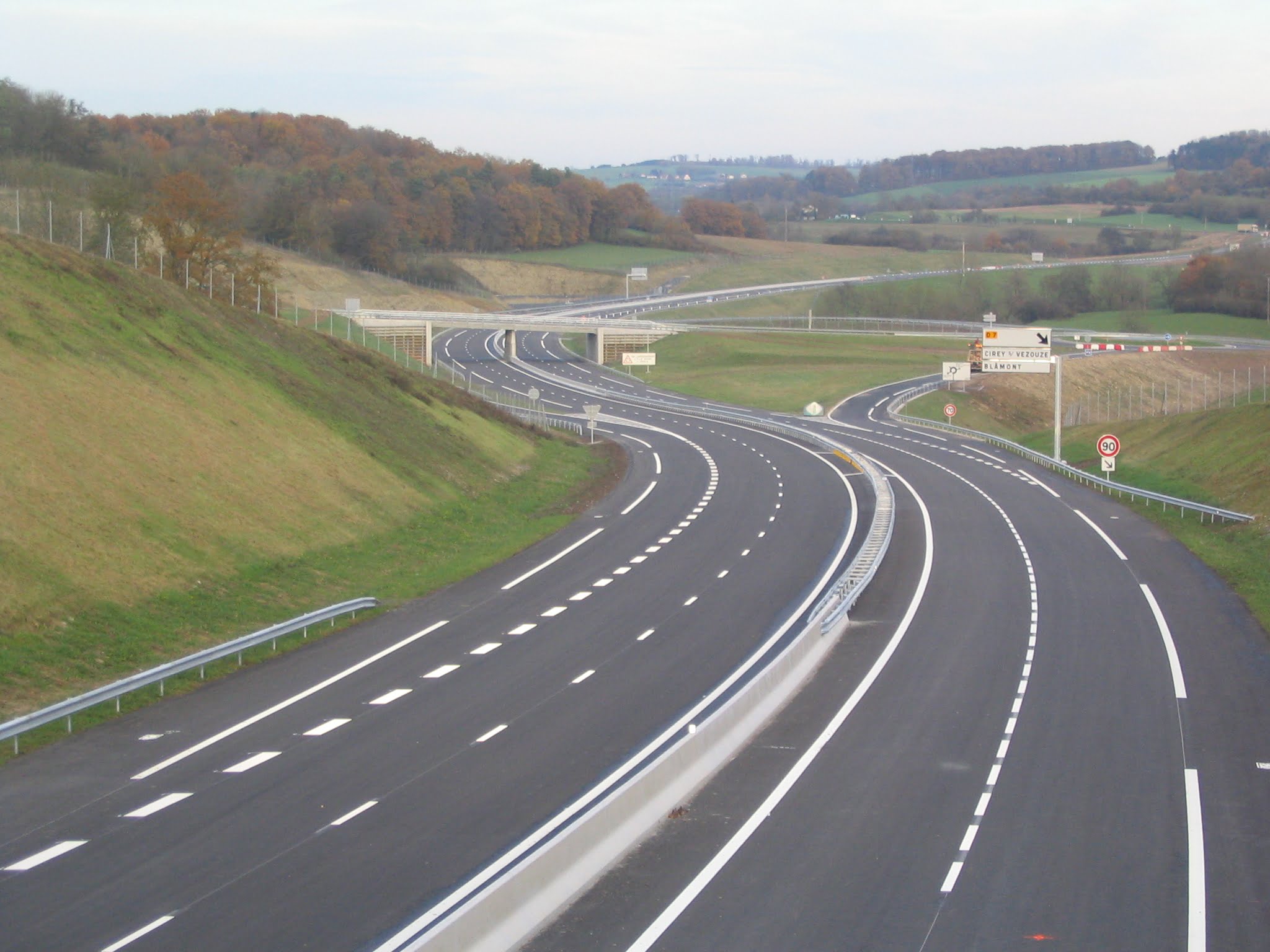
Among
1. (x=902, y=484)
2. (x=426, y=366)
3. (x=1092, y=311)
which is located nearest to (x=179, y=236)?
(x=426, y=366)

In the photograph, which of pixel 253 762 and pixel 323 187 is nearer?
pixel 253 762

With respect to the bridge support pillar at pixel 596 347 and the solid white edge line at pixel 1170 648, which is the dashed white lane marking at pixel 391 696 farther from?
the bridge support pillar at pixel 596 347

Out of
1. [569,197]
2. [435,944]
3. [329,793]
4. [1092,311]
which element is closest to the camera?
[435,944]

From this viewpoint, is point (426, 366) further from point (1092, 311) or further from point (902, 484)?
point (1092, 311)

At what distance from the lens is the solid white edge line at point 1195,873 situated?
39.7ft

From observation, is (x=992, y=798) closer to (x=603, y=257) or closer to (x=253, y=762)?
(x=253, y=762)

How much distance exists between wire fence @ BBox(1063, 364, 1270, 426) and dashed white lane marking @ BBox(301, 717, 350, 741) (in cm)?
7149

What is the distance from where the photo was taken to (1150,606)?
28.8 m

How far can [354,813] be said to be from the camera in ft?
50.1

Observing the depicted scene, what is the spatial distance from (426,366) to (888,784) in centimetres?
5631

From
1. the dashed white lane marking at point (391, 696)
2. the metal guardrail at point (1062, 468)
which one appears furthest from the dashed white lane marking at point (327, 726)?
the metal guardrail at point (1062, 468)

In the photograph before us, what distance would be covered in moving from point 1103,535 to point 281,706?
26350 mm

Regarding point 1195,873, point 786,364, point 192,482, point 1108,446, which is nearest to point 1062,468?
point 1108,446

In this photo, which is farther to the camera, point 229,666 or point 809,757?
point 229,666
